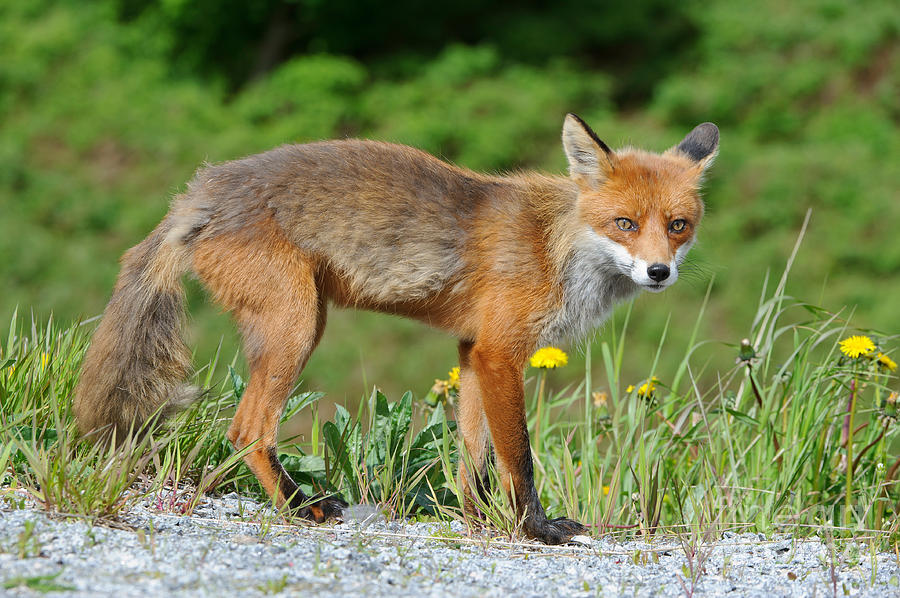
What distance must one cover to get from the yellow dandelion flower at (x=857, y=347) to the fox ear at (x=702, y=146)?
1.11m

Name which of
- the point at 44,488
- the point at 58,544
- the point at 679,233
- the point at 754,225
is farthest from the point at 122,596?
the point at 754,225

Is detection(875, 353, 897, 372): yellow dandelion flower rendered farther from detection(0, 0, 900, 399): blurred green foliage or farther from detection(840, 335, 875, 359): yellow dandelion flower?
detection(0, 0, 900, 399): blurred green foliage

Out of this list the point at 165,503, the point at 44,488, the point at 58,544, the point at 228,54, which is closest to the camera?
the point at 58,544

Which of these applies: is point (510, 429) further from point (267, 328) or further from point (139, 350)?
point (139, 350)

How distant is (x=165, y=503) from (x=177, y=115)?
36.3ft

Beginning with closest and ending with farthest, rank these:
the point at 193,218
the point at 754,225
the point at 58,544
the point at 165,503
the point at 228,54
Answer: the point at 58,544
the point at 165,503
the point at 193,218
the point at 754,225
the point at 228,54

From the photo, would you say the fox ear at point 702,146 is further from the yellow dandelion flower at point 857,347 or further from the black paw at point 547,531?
the black paw at point 547,531

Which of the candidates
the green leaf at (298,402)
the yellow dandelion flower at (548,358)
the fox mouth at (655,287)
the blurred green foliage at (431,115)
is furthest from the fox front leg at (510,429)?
the blurred green foliage at (431,115)

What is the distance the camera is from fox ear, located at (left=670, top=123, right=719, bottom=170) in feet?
16.2

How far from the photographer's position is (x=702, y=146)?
5.12 m

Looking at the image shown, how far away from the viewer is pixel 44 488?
3.44 meters

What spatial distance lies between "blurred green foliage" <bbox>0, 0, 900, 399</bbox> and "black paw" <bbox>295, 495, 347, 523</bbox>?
6.79 meters

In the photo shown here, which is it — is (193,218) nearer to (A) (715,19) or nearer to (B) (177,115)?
(B) (177,115)

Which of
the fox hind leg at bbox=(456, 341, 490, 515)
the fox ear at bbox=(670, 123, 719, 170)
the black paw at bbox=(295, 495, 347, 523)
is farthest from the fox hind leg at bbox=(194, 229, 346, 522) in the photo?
the fox ear at bbox=(670, 123, 719, 170)
